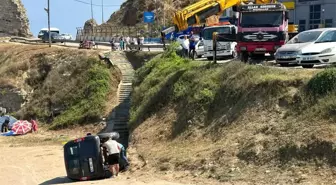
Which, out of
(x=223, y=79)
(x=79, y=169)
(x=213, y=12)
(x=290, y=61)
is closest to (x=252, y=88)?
(x=223, y=79)

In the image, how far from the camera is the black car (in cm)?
Answer: 1495

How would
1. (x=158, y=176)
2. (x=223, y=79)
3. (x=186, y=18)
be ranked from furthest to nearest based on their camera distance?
(x=186, y=18)
(x=223, y=79)
(x=158, y=176)

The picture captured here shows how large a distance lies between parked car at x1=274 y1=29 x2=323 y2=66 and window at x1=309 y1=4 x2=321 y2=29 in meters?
32.4

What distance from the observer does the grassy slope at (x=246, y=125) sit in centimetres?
1215

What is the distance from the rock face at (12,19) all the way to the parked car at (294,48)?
5086 centimetres

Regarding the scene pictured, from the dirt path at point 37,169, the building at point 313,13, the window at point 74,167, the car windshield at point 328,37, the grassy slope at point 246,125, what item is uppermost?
the building at point 313,13

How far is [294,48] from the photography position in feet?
62.5

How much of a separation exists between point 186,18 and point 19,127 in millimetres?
13221

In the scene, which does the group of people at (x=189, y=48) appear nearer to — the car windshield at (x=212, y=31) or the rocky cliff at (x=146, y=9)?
the car windshield at (x=212, y=31)

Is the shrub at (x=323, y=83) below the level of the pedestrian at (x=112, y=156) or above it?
above

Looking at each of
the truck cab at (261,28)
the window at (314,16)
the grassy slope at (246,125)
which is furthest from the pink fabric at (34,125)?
the window at (314,16)

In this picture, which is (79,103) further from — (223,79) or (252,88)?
(252,88)

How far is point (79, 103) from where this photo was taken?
33406 mm

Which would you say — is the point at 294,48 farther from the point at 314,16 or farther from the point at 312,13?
the point at 312,13
